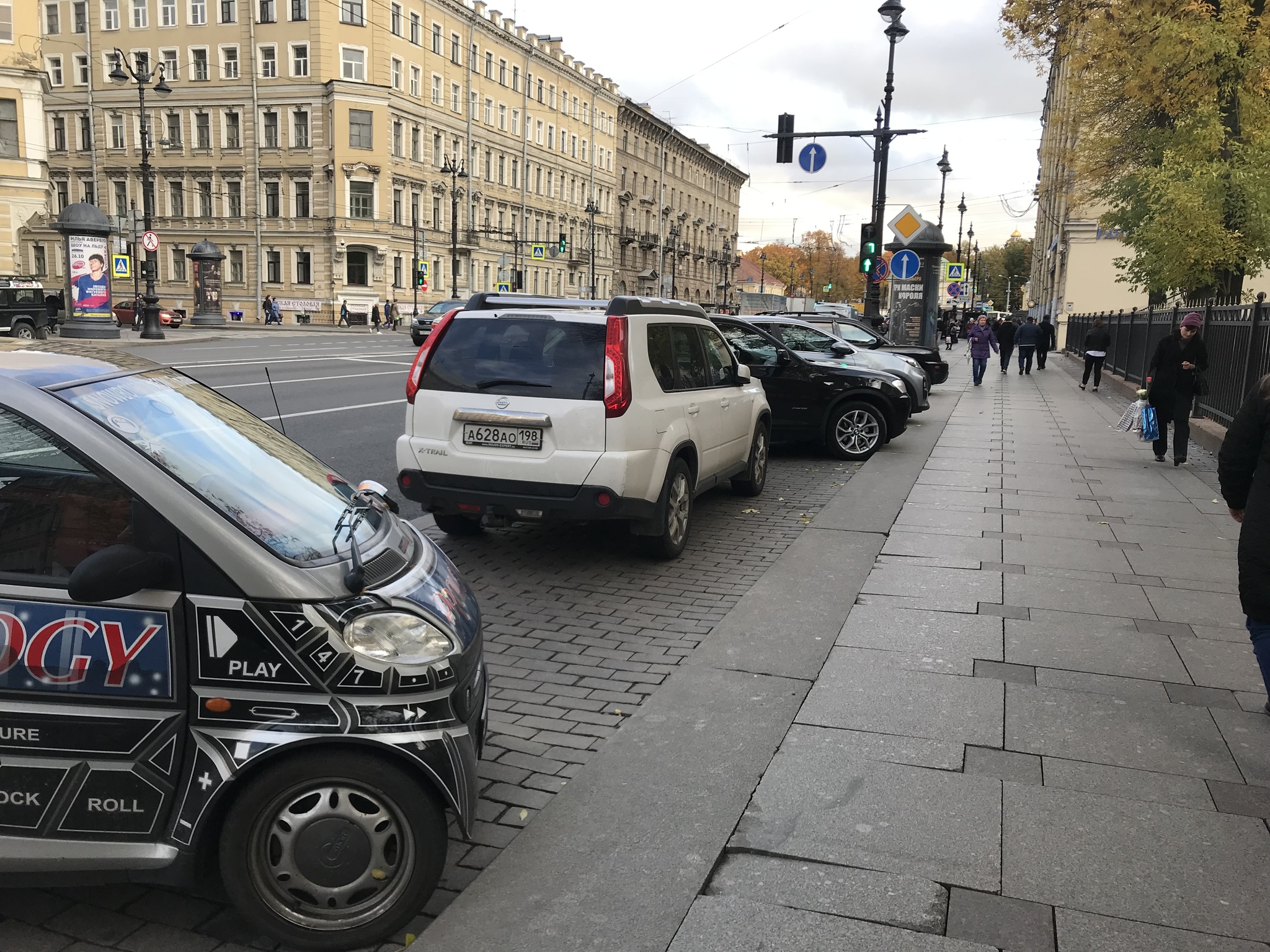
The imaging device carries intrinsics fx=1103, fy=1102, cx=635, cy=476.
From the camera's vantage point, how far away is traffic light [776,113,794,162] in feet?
78.2

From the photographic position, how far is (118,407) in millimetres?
3186

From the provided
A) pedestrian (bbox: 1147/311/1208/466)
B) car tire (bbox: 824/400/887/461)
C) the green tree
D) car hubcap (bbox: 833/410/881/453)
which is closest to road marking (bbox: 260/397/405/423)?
car tire (bbox: 824/400/887/461)

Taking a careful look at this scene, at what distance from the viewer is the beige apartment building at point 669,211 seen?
96812 millimetres

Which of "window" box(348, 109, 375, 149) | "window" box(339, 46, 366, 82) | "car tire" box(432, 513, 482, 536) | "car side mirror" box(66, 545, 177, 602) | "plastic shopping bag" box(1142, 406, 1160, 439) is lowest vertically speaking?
"car tire" box(432, 513, 482, 536)

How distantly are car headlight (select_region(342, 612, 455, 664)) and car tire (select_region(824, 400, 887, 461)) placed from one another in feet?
34.5

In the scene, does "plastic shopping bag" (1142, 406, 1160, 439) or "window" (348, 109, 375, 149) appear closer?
"plastic shopping bag" (1142, 406, 1160, 439)

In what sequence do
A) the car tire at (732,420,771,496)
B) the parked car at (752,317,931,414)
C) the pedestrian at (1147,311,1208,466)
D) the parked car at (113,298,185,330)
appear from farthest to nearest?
1. the parked car at (113,298,185,330)
2. the parked car at (752,317,931,414)
3. the pedestrian at (1147,311,1208,466)
4. the car tire at (732,420,771,496)

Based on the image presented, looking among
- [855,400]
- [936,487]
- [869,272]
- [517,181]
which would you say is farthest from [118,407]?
[517,181]

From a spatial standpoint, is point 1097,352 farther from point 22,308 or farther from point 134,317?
point 134,317

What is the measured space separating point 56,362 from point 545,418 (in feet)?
12.5

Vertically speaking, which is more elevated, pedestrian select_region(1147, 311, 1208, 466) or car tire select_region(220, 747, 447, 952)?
pedestrian select_region(1147, 311, 1208, 466)

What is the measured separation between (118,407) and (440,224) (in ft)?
229

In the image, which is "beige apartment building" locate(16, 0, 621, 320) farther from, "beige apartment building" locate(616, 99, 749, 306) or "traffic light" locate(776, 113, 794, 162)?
"traffic light" locate(776, 113, 794, 162)

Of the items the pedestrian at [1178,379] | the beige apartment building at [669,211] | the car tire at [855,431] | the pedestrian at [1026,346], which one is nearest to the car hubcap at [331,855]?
the car tire at [855,431]
